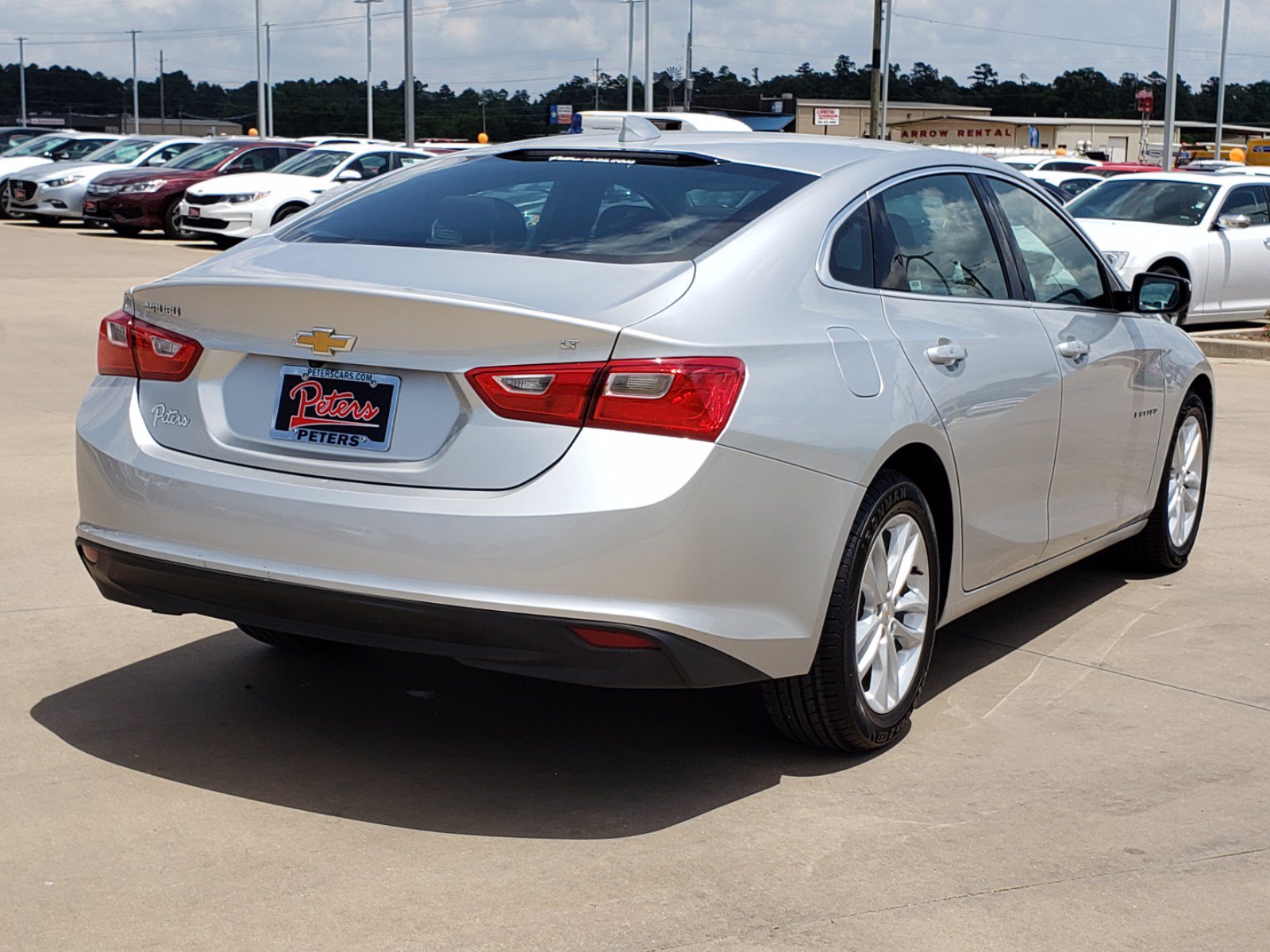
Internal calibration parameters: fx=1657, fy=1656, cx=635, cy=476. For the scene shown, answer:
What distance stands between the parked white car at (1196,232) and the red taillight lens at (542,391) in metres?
13.5

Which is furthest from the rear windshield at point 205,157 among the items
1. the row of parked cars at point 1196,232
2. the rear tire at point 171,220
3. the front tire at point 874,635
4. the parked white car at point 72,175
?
the front tire at point 874,635

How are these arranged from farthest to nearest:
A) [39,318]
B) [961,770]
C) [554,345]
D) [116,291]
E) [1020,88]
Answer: [1020,88], [116,291], [39,318], [961,770], [554,345]

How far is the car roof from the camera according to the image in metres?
4.62

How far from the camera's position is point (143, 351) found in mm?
4164

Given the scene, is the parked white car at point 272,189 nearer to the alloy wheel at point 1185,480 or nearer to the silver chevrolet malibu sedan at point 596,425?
the alloy wheel at point 1185,480

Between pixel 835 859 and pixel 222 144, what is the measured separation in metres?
27.2

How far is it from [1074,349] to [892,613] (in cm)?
142

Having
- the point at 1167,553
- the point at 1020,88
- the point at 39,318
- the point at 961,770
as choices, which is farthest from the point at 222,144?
the point at 1020,88

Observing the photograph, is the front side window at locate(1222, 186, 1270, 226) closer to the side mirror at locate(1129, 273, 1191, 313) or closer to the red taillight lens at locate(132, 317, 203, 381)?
the side mirror at locate(1129, 273, 1191, 313)

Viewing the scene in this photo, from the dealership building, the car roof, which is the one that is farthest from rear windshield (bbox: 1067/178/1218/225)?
the dealership building

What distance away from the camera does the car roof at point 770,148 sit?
4.62m

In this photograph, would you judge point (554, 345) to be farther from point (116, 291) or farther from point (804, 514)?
point (116, 291)

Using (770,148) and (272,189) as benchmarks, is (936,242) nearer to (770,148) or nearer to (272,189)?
(770,148)

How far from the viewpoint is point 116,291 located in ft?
56.5
